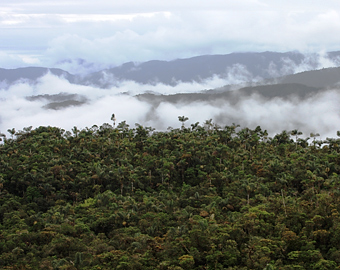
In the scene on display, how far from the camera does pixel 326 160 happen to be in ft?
202

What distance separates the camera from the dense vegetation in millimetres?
35125

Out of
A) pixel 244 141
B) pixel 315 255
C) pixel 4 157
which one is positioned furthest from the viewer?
pixel 244 141

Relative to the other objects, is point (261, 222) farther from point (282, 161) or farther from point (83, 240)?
point (282, 161)

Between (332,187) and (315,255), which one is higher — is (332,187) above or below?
above

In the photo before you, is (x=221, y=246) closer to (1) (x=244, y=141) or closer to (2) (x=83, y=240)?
(2) (x=83, y=240)

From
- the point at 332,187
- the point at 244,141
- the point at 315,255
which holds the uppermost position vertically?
the point at 244,141

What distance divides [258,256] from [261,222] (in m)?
7.40

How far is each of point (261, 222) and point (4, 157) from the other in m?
46.9

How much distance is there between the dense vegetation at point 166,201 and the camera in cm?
3512

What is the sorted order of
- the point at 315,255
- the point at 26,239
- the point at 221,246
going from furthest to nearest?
1. the point at 26,239
2. the point at 221,246
3. the point at 315,255

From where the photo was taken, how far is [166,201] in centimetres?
5238

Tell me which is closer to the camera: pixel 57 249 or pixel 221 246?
pixel 221 246

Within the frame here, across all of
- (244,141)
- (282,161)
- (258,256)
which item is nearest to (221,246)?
(258,256)

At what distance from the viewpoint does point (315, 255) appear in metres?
32.5
